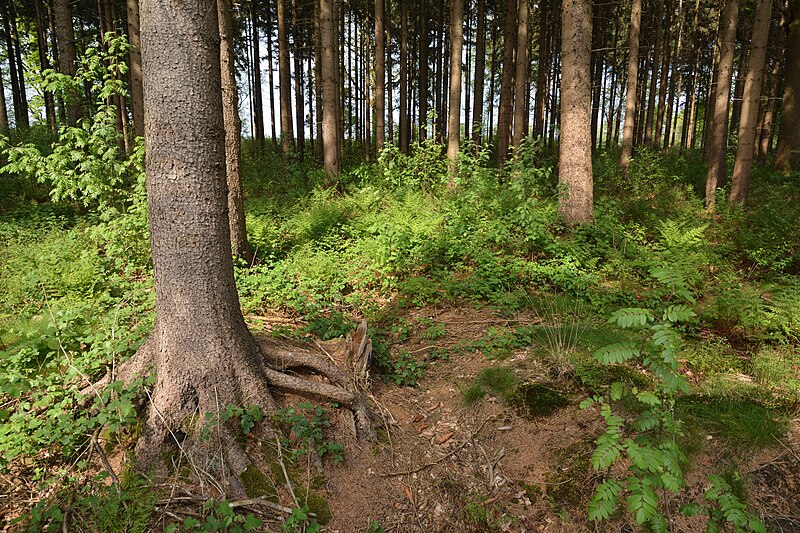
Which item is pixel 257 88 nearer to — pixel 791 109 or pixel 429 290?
pixel 429 290

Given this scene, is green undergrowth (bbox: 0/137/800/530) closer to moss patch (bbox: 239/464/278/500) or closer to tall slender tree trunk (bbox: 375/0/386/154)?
moss patch (bbox: 239/464/278/500)

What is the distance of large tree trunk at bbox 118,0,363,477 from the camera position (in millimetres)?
2807

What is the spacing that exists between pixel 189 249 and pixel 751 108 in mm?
12871

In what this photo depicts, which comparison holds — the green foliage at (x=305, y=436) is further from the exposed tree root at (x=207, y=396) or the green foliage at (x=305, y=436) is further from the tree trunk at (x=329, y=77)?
the tree trunk at (x=329, y=77)

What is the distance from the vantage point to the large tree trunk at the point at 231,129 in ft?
20.3

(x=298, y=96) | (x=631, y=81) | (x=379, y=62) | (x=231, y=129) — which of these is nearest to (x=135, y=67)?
(x=231, y=129)

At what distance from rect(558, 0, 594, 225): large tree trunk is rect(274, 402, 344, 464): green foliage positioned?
6066 millimetres

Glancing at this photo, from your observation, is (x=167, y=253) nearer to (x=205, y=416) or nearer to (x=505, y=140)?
(x=205, y=416)

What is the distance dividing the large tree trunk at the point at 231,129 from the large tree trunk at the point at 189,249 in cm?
342

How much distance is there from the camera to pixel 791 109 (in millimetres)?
14336

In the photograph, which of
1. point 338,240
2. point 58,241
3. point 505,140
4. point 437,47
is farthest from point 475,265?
point 437,47

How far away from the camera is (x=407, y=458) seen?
344cm

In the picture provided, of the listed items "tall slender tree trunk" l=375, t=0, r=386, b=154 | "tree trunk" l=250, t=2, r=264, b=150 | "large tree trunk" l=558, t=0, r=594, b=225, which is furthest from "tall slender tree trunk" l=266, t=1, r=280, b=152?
"large tree trunk" l=558, t=0, r=594, b=225

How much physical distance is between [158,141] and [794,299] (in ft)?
22.2
